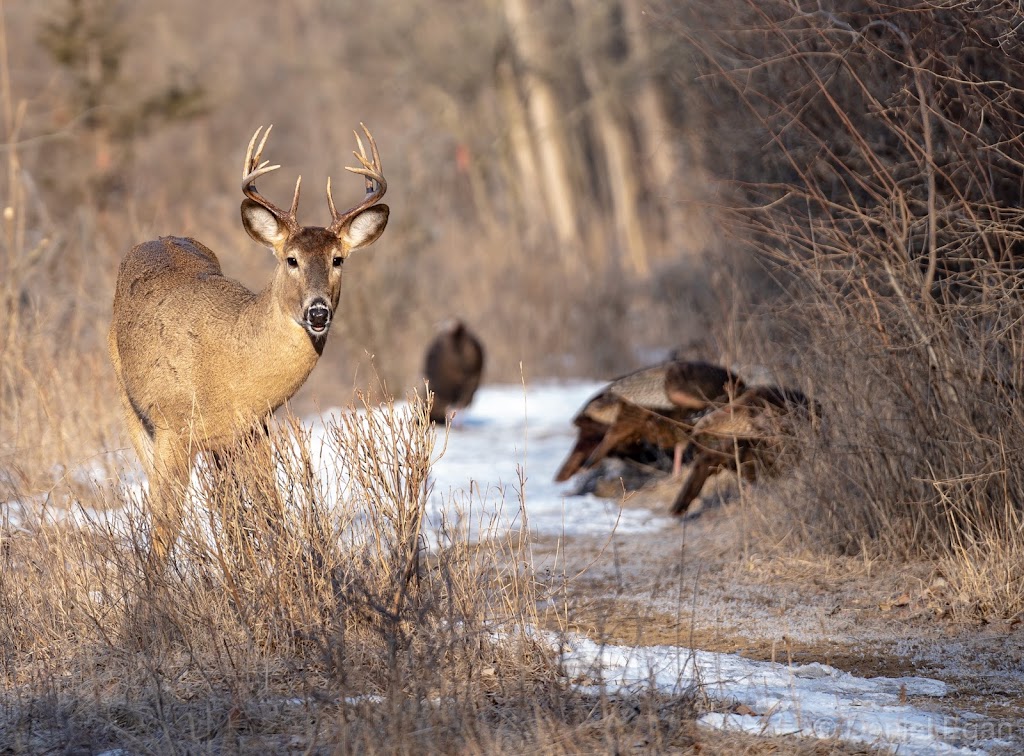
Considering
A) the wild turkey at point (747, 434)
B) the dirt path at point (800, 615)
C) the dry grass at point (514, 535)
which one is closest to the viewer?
the dry grass at point (514, 535)

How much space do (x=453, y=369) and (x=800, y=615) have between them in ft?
23.5

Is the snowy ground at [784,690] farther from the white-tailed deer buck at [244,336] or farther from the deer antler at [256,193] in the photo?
the deer antler at [256,193]

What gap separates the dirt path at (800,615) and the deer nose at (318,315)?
5.08 feet

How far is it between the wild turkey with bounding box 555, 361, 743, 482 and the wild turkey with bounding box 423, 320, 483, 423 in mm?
3631

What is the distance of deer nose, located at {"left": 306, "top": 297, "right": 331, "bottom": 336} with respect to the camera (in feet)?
19.4

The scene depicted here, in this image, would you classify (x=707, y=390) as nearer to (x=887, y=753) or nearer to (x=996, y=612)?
(x=996, y=612)

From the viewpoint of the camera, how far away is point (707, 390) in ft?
26.4

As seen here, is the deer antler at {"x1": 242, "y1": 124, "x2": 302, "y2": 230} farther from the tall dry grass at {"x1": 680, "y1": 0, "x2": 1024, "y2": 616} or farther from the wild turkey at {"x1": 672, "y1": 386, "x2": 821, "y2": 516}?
the wild turkey at {"x1": 672, "y1": 386, "x2": 821, "y2": 516}

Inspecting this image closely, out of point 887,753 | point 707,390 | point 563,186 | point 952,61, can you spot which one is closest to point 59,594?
point 887,753

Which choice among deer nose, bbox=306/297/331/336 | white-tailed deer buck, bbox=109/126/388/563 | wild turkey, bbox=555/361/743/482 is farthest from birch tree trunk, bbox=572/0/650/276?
deer nose, bbox=306/297/331/336

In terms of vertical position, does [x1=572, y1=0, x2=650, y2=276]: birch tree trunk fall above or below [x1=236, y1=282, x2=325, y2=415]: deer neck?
above

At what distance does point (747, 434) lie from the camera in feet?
24.7

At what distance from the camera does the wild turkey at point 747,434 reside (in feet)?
23.4

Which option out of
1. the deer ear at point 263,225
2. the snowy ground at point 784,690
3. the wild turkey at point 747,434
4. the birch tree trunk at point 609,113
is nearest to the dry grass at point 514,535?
the snowy ground at point 784,690
